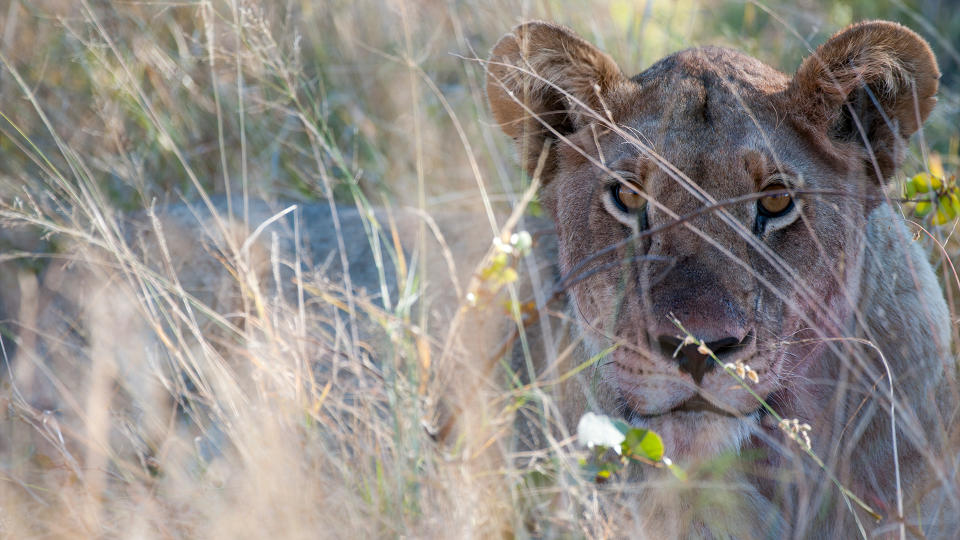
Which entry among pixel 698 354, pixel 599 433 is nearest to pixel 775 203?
pixel 698 354

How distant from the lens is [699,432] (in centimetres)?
277

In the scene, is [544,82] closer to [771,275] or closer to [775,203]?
[775,203]

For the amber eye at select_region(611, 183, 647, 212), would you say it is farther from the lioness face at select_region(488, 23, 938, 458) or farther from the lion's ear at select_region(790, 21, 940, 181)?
the lion's ear at select_region(790, 21, 940, 181)

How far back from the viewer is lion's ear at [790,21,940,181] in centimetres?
289

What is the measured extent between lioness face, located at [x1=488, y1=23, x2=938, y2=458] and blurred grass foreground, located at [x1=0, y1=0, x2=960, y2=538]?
0.27m

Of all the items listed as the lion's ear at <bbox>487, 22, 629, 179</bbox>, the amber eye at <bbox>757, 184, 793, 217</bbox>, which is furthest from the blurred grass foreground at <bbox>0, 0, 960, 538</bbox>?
the amber eye at <bbox>757, 184, 793, 217</bbox>

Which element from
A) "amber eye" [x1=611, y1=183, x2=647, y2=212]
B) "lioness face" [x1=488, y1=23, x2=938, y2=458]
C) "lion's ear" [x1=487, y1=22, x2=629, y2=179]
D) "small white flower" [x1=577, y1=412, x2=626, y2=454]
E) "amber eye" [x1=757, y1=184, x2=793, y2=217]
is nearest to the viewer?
"small white flower" [x1=577, y1=412, x2=626, y2=454]

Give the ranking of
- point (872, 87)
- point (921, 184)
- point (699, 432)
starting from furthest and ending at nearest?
point (921, 184), point (872, 87), point (699, 432)

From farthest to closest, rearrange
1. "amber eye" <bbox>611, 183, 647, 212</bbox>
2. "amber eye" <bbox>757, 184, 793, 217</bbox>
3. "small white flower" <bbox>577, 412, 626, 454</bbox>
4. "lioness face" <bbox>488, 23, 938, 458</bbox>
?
"amber eye" <bbox>611, 183, 647, 212</bbox> → "amber eye" <bbox>757, 184, 793, 217</bbox> → "lioness face" <bbox>488, 23, 938, 458</bbox> → "small white flower" <bbox>577, 412, 626, 454</bbox>

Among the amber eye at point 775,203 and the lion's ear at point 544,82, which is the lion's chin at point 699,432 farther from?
the lion's ear at point 544,82

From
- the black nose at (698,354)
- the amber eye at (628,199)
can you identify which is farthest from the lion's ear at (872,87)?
the black nose at (698,354)

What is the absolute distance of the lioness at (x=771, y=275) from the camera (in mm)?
2756

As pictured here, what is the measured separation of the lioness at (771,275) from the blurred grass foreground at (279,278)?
0.25 m

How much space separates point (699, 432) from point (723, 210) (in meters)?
0.60
